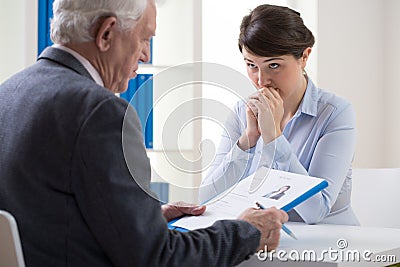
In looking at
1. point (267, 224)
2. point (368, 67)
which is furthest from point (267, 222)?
point (368, 67)

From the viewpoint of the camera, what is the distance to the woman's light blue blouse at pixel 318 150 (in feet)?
5.57

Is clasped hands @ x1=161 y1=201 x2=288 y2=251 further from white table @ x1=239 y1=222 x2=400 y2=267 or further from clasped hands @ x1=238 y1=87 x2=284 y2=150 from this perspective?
clasped hands @ x1=238 y1=87 x2=284 y2=150

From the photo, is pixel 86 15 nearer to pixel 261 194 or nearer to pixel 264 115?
pixel 261 194

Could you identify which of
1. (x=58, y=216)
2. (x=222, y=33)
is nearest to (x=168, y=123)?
(x=58, y=216)

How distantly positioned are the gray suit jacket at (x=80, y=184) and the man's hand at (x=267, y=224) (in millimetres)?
127

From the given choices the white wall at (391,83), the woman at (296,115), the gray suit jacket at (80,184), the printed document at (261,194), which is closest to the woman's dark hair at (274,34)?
the woman at (296,115)

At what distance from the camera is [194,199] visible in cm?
133

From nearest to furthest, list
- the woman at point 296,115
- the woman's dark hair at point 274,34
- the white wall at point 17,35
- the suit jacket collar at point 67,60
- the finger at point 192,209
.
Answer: the suit jacket collar at point 67,60 < the finger at point 192,209 < the woman at point 296,115 < the woman's dark hair at point 274,34 < the white wall at point 17,35

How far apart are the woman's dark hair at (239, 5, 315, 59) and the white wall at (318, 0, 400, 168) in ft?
6.99

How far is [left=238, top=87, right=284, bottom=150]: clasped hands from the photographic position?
171 centimetres

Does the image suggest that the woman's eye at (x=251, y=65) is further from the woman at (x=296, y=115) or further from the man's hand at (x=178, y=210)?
the man's hand at (x=178, y=210)

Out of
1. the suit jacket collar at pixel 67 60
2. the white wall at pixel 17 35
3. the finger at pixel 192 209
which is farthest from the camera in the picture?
the white wall at pixel 17 35

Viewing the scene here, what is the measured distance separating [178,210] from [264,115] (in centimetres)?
44

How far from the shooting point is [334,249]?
1.35 meters
